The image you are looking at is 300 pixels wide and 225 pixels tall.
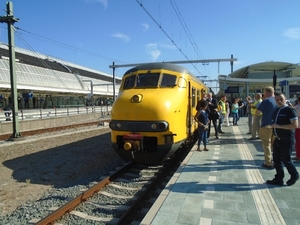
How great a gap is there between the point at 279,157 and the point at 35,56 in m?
46.9

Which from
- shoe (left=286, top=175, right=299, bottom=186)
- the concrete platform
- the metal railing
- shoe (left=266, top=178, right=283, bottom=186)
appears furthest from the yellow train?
the metal railing

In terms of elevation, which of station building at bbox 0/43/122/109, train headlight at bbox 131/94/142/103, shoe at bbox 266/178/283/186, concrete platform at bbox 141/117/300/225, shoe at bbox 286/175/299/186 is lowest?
concrete platform at bbox 141/117/300/225

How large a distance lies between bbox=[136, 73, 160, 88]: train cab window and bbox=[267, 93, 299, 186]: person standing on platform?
3.32m

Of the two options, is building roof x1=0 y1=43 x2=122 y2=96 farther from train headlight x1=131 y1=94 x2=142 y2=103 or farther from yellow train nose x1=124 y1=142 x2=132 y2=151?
yellow train nose x1=124 y1=142 x2=132 y2=151

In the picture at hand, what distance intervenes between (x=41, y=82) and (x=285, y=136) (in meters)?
39.6

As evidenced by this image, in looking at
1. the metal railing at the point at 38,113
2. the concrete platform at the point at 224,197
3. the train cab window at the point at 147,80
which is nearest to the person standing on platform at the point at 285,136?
the concrete platform at the point at 224,197

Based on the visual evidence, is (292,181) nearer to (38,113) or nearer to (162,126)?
(162,126)

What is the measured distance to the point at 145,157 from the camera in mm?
5926

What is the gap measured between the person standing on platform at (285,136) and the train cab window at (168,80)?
115 inches

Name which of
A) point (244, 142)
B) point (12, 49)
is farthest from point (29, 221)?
point (12, 49)

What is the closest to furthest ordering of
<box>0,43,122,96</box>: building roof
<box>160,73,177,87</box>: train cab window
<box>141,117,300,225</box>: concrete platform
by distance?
1. <box>141,117,300,225</box>: concrete platform
2. <box>160,73,177,87</box>: train cab window
3. <box>0,43,122,96</box>: building roof

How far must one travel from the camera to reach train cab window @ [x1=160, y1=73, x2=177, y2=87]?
22.6 ft

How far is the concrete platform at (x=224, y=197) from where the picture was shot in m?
3.51

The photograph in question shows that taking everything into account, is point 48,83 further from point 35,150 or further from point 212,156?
point 212,156
